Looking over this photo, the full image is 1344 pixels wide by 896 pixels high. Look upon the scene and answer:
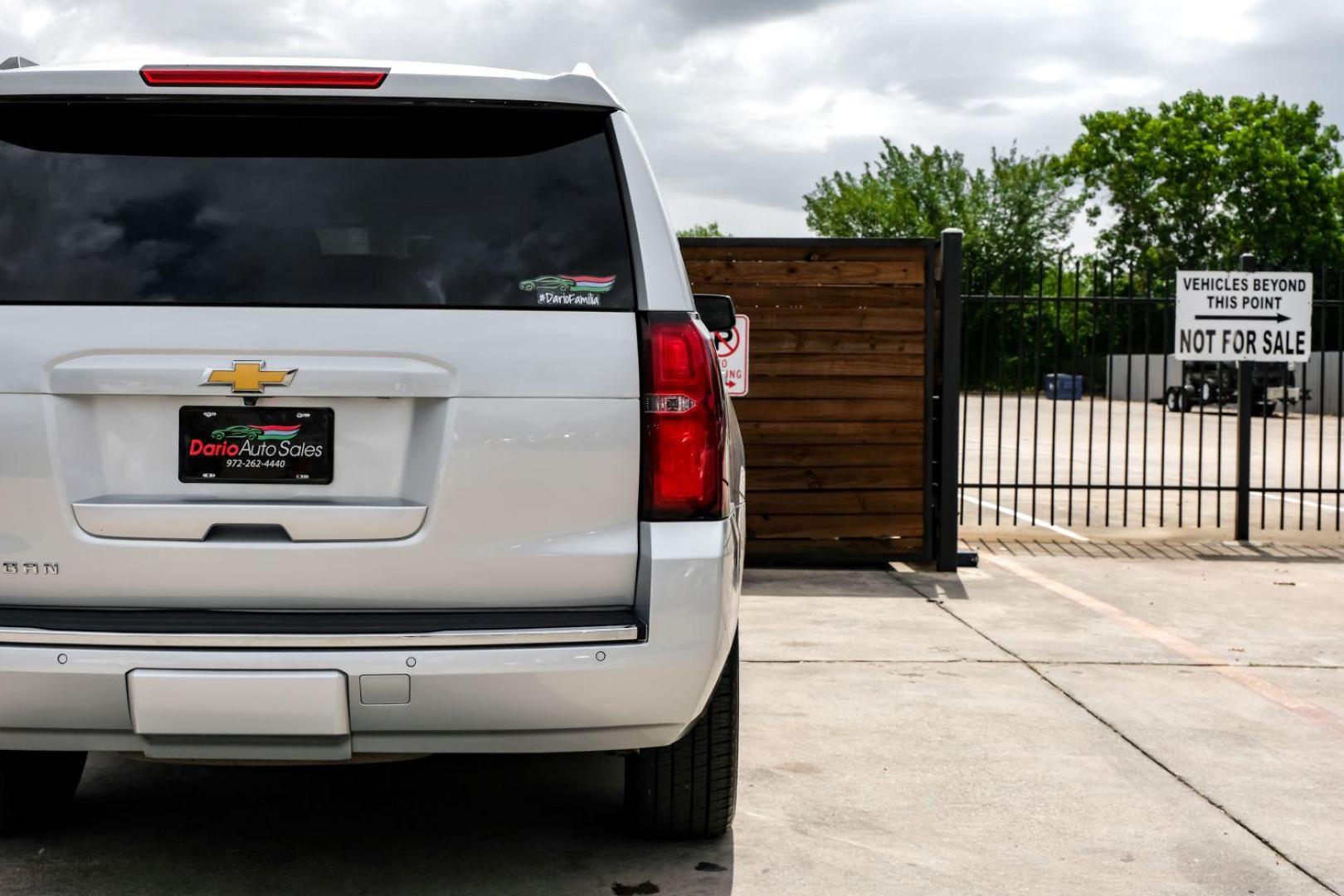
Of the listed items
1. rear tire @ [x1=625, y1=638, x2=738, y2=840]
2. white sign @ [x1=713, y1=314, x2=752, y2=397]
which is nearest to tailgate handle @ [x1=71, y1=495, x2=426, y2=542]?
rear tire @ [x1=625, y1=638, x2=738, y2=840]

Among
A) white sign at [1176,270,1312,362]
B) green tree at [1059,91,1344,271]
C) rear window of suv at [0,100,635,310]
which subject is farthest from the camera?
green tree at [1059,91,1344,271]

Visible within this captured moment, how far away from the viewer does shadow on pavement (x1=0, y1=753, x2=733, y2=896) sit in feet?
11.8

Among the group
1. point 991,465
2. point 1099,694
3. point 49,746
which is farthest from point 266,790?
point 991,465

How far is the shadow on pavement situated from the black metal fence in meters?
6.02

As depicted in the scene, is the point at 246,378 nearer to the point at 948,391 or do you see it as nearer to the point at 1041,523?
the point at 948,391

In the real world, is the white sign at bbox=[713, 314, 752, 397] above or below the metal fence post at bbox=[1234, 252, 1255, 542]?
above

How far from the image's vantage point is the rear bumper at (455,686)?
295 centimetres

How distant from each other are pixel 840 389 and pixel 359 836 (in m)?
5.70

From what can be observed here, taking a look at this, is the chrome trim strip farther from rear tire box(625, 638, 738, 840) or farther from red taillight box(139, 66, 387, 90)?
red taillight box(139, 66, 387, 90)

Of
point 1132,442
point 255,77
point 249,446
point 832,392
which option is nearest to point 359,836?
point 249,446

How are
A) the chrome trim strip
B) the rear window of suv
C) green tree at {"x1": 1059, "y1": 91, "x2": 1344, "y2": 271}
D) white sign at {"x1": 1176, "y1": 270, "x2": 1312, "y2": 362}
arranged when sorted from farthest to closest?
Answer: green tree at {"x1": 1059, "y1": 91, "x2": 1344, "y2": 271}, white sign at {"x1": 1176, "y1": 270, "x2": 1312, "y2": 362}, the rear window of suv, the chrome trim strip

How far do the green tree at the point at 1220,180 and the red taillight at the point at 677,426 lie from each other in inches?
1941

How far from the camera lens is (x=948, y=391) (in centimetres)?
902

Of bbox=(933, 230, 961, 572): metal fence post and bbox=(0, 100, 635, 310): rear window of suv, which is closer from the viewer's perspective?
bbox=(0, 100, 635, 310): rear window of suv
